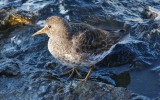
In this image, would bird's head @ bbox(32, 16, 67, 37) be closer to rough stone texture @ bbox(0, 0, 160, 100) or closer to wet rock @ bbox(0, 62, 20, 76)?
rough stone texture @ bbox(0, 0, 160, 100)

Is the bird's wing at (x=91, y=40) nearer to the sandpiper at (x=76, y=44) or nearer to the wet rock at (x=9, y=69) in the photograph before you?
the sandpiper at (x=76, y=44)

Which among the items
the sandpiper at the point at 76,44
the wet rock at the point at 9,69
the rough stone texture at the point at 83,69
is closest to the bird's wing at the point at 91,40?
the sandpiper at the point at 76,44

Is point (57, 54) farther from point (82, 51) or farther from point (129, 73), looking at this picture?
point (129, 73)

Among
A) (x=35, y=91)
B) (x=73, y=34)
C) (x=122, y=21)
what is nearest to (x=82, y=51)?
(x=73, y=34)

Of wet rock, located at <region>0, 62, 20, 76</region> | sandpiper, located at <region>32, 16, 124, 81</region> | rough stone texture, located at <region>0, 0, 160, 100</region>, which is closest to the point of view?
rough stone texture, located at <region>0, 0, 160, 100</region>

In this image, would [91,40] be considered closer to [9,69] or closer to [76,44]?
[76,44]

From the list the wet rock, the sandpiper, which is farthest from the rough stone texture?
the sandpiper

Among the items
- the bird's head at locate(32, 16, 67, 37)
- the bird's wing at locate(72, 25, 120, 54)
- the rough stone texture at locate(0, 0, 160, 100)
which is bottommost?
the rough stone texture at locate(0, 0, 160, 100)

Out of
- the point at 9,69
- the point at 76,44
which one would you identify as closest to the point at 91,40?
the point at 76,44
